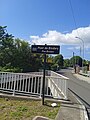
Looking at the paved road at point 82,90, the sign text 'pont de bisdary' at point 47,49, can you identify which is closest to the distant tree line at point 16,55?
the paved road at point 82,90

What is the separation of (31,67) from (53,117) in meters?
38.3

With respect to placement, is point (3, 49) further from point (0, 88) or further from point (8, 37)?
point (0, 88)

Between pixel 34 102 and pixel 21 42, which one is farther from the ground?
pixel 21 42

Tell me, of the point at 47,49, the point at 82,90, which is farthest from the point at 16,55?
the point at 47,49

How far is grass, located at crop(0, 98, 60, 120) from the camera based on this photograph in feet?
22.2

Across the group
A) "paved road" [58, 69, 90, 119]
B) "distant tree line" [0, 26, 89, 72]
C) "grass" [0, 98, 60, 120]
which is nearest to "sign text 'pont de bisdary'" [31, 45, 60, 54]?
"grass" [0, 98, 60, 120]

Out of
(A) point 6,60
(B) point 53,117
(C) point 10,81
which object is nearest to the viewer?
(B) point 53,117

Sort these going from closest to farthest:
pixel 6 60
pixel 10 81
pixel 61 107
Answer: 1. pixel 61 107
2. pixel 10 81
3. pixel 6 60

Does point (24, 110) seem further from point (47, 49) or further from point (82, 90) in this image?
point (82, 90)

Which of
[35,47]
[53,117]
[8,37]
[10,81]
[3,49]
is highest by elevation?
[8,37]

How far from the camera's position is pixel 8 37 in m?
43.4

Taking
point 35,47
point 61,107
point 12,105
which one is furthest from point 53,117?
point 35,47

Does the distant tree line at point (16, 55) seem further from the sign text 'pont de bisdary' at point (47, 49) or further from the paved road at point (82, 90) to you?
the sign text 'pont de bisdary' at point (47, 49)

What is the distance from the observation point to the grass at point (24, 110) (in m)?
6.78
